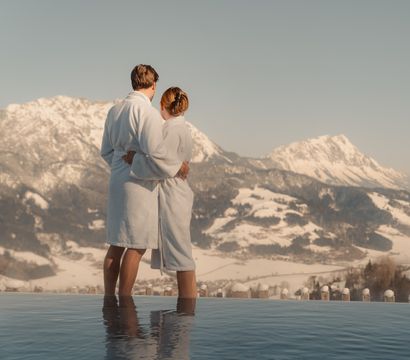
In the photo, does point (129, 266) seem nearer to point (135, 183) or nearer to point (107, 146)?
point (135, 183)

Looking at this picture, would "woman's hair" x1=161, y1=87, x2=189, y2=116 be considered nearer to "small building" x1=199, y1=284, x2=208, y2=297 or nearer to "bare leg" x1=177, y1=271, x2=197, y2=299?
"bare leg" x1=177, y1=271, x2=197, y2=299

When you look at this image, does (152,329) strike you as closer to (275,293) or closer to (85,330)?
(85,330)

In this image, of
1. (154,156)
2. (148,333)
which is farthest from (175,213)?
(148,333)

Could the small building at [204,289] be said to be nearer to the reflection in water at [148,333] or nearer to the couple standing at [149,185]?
the couple standing at [149,185]

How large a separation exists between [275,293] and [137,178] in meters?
191

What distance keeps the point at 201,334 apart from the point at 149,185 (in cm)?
260

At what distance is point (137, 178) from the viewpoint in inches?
264

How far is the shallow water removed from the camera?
3900 millimetres

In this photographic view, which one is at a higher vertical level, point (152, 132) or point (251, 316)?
point (152, 132)

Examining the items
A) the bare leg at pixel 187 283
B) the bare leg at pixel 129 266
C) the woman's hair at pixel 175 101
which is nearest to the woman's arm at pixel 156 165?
the woman's hair at pixel 175 101

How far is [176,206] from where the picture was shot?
22.5 ft

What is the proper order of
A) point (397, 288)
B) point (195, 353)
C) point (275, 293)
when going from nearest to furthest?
point (195, 353) → point (397, 288) → point (275, 293)

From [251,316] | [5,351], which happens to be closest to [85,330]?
[5,351]

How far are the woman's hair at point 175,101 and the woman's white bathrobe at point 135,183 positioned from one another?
0.19 metres
